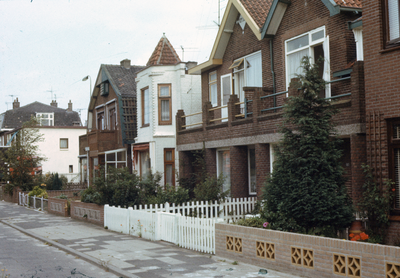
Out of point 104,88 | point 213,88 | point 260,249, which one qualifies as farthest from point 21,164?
point 260,249

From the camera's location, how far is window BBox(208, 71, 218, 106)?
2138cm

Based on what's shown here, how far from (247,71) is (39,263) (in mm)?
11459

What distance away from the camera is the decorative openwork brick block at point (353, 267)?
750 centimetres

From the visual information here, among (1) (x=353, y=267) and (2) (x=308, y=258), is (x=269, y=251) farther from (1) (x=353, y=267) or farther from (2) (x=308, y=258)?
(1) (x=353, y=267)

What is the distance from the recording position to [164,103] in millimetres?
23375

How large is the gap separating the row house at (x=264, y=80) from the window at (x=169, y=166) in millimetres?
1012

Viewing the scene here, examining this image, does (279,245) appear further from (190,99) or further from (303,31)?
(190,99)

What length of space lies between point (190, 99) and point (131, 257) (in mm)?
13440

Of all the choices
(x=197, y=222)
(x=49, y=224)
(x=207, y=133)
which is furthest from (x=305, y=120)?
(x=49, y=224)

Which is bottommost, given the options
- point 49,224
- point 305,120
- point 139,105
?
point 49,224

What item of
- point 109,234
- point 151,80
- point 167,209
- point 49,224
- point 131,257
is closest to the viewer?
point 131,257

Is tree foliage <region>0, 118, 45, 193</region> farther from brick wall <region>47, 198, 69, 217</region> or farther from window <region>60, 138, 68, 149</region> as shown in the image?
window <region>60, 138, 68, 149</region>

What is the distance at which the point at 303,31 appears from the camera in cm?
1552

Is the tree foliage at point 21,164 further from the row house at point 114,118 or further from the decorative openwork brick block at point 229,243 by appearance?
the decorative openwork brick block at point 229,243
